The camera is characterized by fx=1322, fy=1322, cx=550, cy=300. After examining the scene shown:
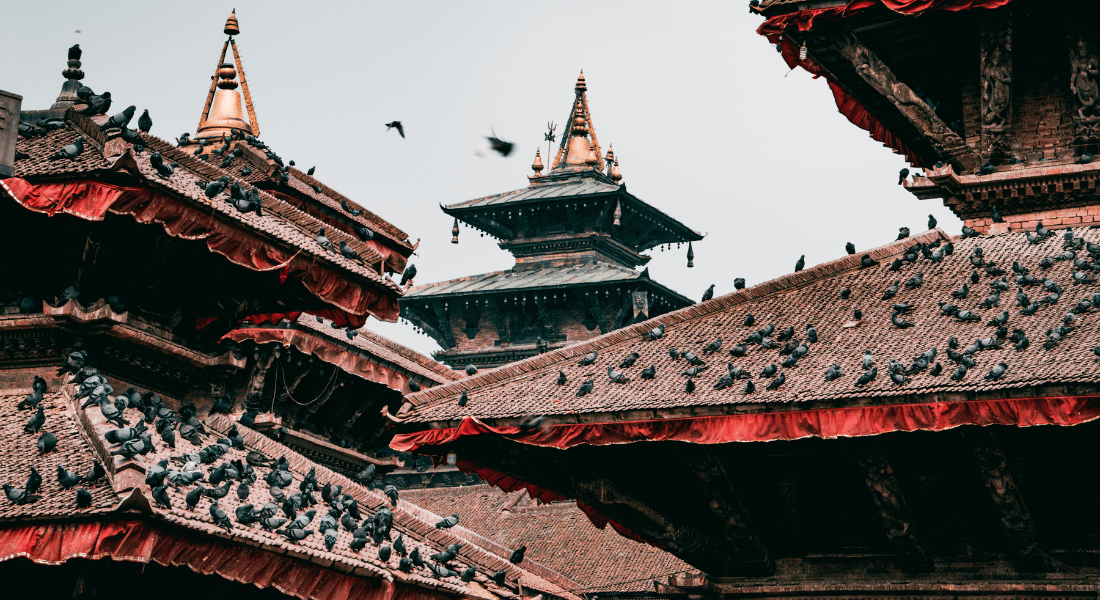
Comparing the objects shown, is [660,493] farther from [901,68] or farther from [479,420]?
[901,68]

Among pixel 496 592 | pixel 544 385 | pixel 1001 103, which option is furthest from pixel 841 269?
pixel 496 592

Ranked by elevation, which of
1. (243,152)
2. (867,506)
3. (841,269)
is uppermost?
(243,152)

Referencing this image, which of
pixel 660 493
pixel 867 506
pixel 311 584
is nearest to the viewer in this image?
pixel 311 584

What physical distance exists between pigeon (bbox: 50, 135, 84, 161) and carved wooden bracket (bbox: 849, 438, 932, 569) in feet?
21.8

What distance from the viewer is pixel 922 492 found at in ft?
38.4

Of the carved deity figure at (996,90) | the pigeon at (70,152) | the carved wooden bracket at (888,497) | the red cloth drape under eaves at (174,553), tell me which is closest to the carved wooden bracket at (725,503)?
the carved wooden bracket at (888,497)

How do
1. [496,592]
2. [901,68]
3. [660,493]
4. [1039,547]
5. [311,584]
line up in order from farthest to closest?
1. [901,68]
2. [660,493]
3. [1039,547]
4. [496,592]
5. [311,584]

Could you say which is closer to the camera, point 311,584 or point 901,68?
point 311,584

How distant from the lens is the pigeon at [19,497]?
773 centimetres

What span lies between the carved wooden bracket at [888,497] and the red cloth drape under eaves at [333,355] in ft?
32.6

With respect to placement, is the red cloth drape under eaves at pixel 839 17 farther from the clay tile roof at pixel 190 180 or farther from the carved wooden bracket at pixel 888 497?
the clay tile roof at pixel 190 180

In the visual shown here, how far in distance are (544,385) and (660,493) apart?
163cm

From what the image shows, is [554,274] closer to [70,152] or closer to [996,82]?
[996,82]

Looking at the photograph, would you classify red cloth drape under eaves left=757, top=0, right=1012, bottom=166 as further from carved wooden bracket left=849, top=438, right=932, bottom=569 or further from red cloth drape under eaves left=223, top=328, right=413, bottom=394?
red cloth drape under eaves left=223, top=328, right=413, bottom=394
